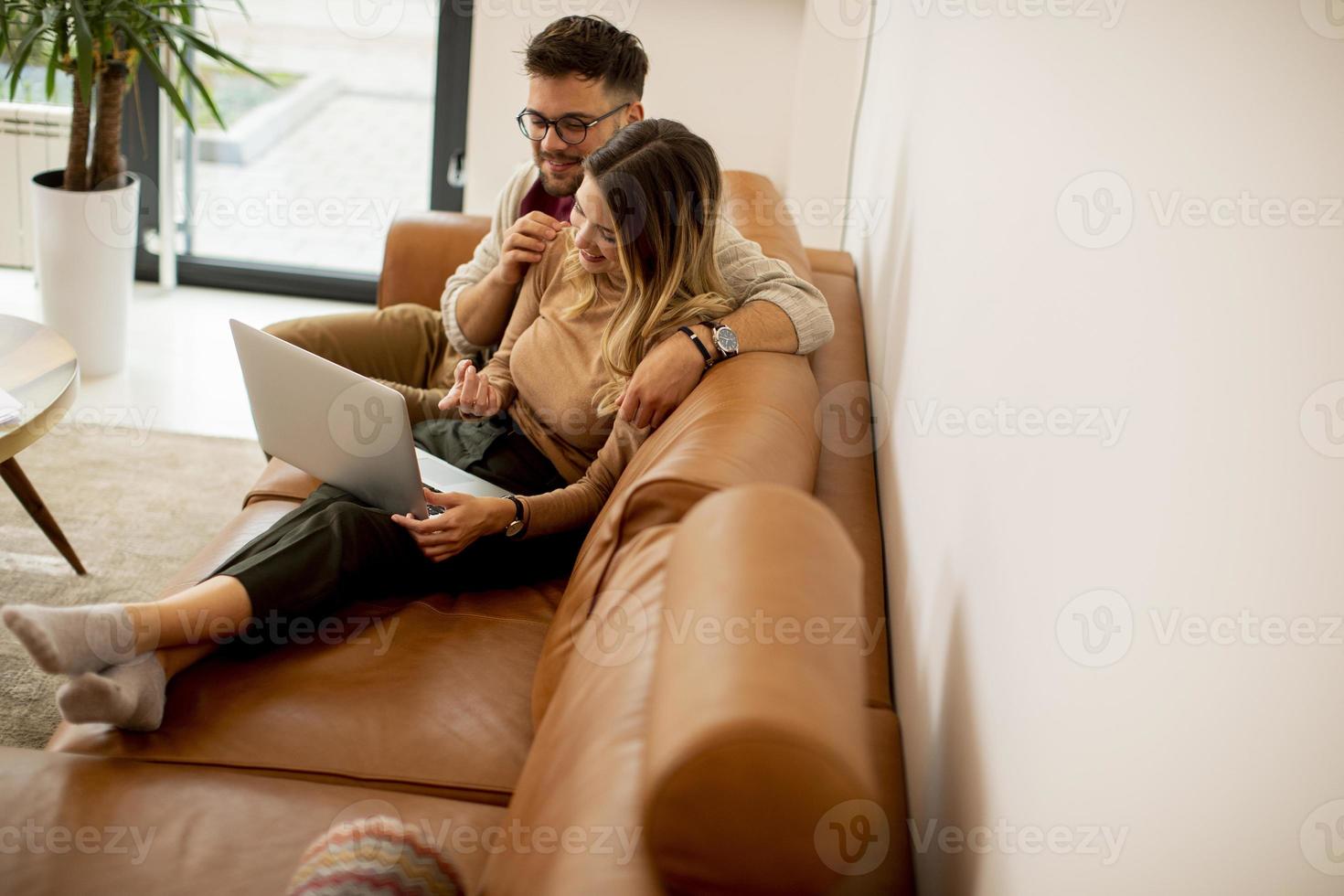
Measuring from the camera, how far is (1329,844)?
478 millimetres

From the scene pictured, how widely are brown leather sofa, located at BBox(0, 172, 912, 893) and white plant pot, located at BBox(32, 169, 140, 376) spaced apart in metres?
1.60

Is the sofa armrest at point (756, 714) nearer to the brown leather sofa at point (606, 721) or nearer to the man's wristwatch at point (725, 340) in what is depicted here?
the brown leather sofa at point (606, 721)

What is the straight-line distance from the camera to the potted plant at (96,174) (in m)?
2.95

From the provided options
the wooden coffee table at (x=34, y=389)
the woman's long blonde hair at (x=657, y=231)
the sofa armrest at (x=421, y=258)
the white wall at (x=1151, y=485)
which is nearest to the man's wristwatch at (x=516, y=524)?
the woman's long blonde hair at (x=657, y=231)

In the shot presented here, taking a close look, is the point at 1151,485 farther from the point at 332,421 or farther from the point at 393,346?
the point at 393,346

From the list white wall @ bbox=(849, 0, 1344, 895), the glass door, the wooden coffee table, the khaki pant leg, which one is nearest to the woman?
the khaki pant leg

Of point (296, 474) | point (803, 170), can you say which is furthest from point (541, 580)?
point (803, 170)

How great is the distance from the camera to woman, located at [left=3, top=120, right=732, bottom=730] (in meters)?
1.35

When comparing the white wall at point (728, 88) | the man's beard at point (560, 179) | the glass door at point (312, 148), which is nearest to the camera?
the man's beard at point (560, 179)

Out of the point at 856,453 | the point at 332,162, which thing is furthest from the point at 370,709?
the point at 332,162

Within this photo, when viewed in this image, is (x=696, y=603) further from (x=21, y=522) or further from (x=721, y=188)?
(x=21, y=522)

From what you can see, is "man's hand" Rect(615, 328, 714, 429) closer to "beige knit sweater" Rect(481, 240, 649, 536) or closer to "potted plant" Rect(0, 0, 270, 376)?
"beige knit sweater" Rect(481, 240, 649, 536)

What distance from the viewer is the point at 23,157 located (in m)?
3.80

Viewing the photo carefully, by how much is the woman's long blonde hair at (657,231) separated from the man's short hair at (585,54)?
1.27 feet
